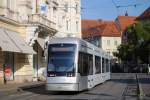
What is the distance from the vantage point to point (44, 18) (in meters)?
47.6

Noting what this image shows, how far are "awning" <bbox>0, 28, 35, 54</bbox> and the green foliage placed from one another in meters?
60.0

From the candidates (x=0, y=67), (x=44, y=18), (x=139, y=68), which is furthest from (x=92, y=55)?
(x=139, y=68)

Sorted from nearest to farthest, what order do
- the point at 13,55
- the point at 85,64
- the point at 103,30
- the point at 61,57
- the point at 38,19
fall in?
1. the point at 61,57
2. the point at 85,64
3. the point at 13,55
4. the point at 38,19
5. the point at 103,30

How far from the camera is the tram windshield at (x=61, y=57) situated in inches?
1079

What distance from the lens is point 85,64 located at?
97.3 ft

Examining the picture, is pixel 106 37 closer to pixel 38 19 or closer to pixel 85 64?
pixel 38 19

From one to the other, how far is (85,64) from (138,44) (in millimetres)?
77239

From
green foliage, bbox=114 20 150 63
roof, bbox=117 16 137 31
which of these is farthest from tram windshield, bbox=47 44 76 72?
roof, bbox=117 16 137 31

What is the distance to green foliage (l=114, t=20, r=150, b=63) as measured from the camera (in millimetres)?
102562

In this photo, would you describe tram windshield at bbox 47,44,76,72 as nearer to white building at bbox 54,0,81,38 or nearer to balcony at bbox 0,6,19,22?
balcony at bbox 0,6,19,22

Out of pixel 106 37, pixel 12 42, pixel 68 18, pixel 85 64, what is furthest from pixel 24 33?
pixel 106 37

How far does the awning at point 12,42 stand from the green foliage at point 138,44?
60.0m

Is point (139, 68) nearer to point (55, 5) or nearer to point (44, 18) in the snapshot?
point (55, 5)

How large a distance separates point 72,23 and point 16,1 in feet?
84.1
